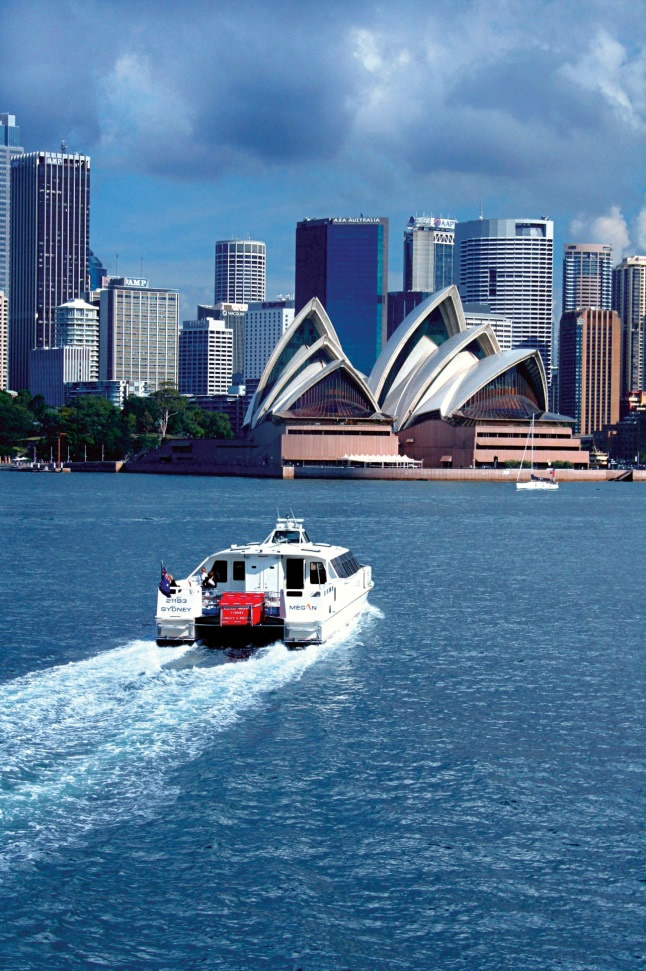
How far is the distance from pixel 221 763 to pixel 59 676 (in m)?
4.60

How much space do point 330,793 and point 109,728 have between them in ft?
9.74

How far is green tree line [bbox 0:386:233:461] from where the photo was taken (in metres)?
143

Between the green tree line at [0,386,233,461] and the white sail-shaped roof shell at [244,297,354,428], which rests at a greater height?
the white sail-shaped roof shell at [244,297,354,428]

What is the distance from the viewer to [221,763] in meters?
14.5

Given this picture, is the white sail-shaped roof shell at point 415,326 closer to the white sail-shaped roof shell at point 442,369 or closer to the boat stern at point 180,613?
the white sail-shaped roof shell at point 442,369

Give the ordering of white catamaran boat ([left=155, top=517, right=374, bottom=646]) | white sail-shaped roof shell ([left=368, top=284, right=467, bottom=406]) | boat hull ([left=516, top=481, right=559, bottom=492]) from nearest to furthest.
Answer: white catamaran boat ([left=155, top=517, right=374, bottom=646]) < boat hull ([left=516, top=481, right=559, bottom=492]) < white sail-shaped roof shell ([left=368, top=284, right=467, bottom=406])

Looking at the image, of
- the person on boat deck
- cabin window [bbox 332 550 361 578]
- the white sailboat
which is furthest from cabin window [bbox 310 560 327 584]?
the white sailboat

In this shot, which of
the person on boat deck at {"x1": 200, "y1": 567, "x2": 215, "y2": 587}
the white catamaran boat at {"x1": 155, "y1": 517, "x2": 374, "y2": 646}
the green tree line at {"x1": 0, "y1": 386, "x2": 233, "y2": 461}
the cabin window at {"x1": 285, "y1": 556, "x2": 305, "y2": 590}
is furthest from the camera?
the green tree line at {"x1": 0, "y1": 386, "x2": 233, "y2": 461}

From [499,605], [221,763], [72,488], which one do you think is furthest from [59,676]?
[72,488]

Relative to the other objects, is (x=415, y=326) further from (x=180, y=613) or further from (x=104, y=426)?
(x=180, y=613)

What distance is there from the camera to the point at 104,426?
146375mm

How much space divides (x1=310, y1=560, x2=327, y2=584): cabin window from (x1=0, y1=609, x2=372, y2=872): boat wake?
2.04 meters

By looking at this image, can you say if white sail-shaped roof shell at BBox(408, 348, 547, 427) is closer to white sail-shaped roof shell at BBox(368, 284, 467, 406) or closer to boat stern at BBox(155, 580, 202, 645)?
white sail-shaped roof shell at BBox(368, 284, 467, 406)

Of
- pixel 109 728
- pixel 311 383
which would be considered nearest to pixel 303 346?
pixel 311 383
